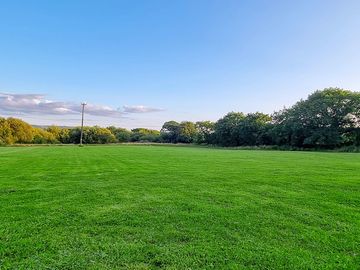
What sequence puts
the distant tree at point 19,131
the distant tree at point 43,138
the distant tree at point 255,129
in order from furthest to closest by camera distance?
the distant tree at point 43,138 < the distant tree at point 19,131 < the distant tree at point 255,129

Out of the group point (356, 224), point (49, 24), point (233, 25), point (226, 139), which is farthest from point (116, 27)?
point (226, 139)

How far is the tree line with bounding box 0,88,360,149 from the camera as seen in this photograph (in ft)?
170

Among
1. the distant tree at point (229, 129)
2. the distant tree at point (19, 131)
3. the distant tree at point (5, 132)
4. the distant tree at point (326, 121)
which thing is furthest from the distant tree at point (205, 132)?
the distant tree at point (5, 132)

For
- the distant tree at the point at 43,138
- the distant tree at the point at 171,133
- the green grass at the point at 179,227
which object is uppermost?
the distant tree at the point at 171,133

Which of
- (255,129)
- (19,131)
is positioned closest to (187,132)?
(255,129)

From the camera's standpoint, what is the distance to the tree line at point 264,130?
5175 centimetres

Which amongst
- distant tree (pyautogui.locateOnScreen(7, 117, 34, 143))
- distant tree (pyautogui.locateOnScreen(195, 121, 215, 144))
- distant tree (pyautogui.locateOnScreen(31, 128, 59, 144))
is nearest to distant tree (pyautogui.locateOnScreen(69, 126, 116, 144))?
distant tree (pyautogui.locateOnScreen(31, 128, 59, 144))

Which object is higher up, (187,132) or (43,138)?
(187,132)

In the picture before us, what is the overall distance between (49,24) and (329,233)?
88.7 feet

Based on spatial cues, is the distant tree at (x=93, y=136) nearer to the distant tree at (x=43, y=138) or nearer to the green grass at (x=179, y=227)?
the distant tree at (x=43, y=138)

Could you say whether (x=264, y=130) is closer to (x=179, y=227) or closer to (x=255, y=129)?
(x=255, y=129)

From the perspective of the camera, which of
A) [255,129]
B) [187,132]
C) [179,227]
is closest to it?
[179,227]

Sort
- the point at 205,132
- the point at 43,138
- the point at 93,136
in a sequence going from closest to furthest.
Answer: the point at 205,132 < the point at 43,138 < the point at 93,136

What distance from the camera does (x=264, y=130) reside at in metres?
68.6
